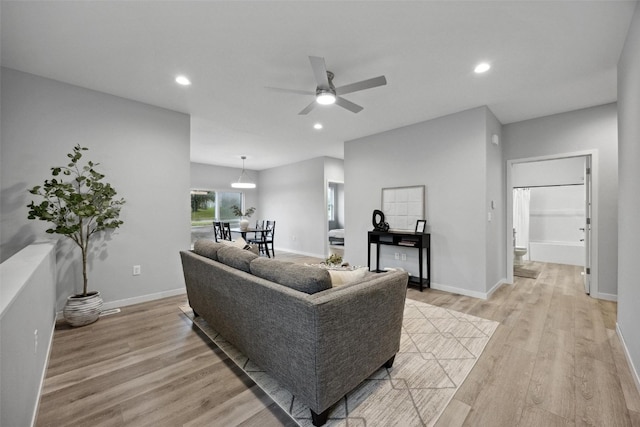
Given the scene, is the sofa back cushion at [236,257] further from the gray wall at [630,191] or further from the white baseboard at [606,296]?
the white baseboard at [606,296]

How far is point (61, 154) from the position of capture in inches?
113

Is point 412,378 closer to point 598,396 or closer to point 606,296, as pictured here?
point 598,396

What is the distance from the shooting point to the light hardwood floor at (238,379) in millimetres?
1544

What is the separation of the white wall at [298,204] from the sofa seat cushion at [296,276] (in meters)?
4.94

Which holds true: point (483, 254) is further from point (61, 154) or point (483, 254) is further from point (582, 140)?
point (61, 154)

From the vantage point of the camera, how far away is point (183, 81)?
9.34 feet

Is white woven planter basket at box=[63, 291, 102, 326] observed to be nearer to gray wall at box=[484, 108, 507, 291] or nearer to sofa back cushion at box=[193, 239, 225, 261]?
sofa back cushion at box=[193, 239, 225, 261]

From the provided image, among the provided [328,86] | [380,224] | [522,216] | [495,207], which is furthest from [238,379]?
[522,216]

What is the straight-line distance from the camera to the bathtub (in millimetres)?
5478

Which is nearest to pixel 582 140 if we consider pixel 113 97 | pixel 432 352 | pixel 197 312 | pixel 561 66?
pixel 561 66

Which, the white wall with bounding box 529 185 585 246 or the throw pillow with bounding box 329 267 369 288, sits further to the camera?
the white wall with bounding box 529 185 585 246

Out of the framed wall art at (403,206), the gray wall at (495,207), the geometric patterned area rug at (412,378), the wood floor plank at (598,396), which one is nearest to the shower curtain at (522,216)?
the gray wall at (495,207)

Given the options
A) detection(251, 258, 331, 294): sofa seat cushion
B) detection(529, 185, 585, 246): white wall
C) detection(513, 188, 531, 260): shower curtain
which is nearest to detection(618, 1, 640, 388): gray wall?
detection(251, 258, 331, 294): sofa seat cushion

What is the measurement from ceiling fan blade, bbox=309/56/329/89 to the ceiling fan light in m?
0.05
